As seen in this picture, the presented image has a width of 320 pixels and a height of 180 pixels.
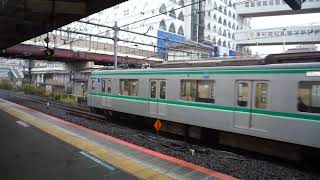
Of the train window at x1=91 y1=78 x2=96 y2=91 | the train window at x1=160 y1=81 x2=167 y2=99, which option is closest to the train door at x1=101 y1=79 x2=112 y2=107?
the train window at x1=91 y1=78 x2=96 y2=91

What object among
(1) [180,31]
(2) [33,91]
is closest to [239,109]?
(2) [33,91]

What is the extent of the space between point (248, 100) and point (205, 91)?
6.58 ft

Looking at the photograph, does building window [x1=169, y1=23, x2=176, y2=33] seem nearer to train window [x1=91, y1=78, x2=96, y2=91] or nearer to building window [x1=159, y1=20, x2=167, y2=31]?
building window [x1=159, y1=20, x2=167, y2=31]

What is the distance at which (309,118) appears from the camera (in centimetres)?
903

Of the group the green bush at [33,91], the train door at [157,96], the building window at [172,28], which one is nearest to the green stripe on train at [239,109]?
the train door at [157,96]

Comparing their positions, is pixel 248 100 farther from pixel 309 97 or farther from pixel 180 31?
pixel 180 31

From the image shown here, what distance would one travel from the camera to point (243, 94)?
10945mm

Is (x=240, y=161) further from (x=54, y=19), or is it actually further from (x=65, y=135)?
(x=54, y=19)

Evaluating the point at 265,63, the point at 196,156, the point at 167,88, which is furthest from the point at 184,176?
the point at 167,88

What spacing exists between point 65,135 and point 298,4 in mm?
8669

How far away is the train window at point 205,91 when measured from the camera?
1204 centimetres

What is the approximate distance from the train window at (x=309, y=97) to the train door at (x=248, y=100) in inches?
42.3

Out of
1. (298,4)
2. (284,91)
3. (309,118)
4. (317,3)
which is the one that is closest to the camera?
(309,118)

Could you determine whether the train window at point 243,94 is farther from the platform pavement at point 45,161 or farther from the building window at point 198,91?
the platform pavement at point 45,161
